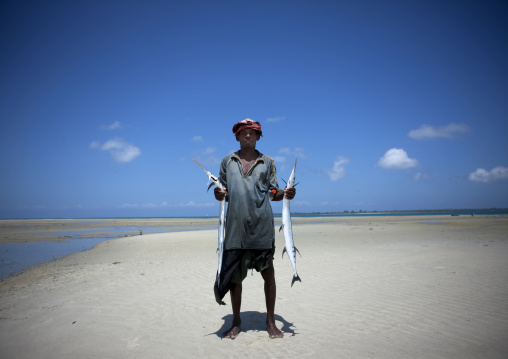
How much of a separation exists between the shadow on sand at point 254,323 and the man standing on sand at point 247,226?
213 millimetres

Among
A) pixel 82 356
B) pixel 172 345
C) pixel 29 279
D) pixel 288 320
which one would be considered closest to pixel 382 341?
pixel 288 320

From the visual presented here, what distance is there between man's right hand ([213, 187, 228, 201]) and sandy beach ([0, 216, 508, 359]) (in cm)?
164

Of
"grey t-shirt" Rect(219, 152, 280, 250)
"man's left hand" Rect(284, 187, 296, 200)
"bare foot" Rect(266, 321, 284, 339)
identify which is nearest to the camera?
"grey t-shirt" Rect(219, 152, 280, 250)

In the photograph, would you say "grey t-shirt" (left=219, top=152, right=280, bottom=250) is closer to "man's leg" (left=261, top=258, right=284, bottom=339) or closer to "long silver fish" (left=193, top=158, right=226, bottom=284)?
"long silver fish" (left=193, top=158, right=226, bottom=284)

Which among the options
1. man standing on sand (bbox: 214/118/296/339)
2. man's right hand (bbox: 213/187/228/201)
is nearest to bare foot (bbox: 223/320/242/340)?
man standing on sand (bbox: 214/118/296/339)

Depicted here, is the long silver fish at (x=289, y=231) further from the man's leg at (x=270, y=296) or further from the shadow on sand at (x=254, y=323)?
the shadow on sand at (x=254, y=323)

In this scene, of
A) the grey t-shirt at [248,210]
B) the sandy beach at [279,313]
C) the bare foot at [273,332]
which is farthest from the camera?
the bare foot at [273,332]

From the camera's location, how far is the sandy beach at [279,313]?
10.0 ft

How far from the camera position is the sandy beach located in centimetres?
305

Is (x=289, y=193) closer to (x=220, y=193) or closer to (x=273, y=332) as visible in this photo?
(x=220, y=193)

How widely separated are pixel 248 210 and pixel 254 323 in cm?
170

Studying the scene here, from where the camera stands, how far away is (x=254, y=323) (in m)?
3.80

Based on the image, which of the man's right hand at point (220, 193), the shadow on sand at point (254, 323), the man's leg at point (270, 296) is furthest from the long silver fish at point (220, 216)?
the shadow on sand at point (254, 323)

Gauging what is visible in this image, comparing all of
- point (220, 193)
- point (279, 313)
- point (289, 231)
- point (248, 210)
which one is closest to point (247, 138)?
point (220, 193)
